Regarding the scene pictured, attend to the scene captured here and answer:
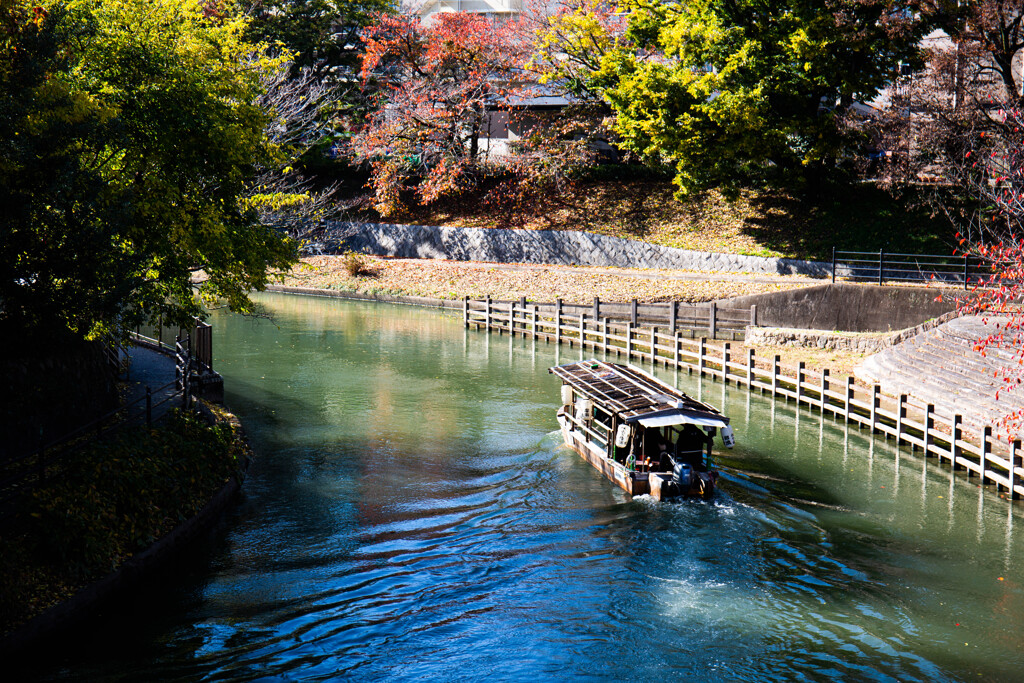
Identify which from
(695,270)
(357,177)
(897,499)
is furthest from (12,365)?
(357,177)

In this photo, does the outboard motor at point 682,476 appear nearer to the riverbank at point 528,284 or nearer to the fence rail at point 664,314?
the riverbank at point 528,284

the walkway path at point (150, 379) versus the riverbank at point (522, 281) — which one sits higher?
the riverbank at point (522, 281)

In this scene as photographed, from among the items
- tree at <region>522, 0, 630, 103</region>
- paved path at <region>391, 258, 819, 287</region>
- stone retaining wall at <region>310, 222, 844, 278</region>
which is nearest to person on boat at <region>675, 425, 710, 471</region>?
paved path at <region>391, 258, 819, 287</region>

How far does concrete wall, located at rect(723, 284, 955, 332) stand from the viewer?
103ft

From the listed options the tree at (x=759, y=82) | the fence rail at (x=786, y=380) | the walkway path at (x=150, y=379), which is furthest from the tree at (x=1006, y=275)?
the walkway path at (x=150, y=379)

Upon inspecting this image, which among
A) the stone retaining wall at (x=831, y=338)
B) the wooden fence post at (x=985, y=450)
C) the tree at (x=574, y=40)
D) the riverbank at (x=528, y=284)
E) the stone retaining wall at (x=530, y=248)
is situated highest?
the tree at (x=574, y=40)

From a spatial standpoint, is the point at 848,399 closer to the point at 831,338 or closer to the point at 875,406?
the point at 875,406

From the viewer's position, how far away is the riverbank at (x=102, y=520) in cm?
1073

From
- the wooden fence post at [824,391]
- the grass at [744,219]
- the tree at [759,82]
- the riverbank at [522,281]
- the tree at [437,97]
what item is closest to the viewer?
the wooden fence post at [824,391]

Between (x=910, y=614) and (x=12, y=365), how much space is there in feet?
47.7

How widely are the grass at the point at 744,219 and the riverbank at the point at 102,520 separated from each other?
1222 inches

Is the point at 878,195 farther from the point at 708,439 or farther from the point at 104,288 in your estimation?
the point at 104,288

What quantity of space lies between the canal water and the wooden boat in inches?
18.2

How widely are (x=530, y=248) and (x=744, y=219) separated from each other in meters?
11.6
